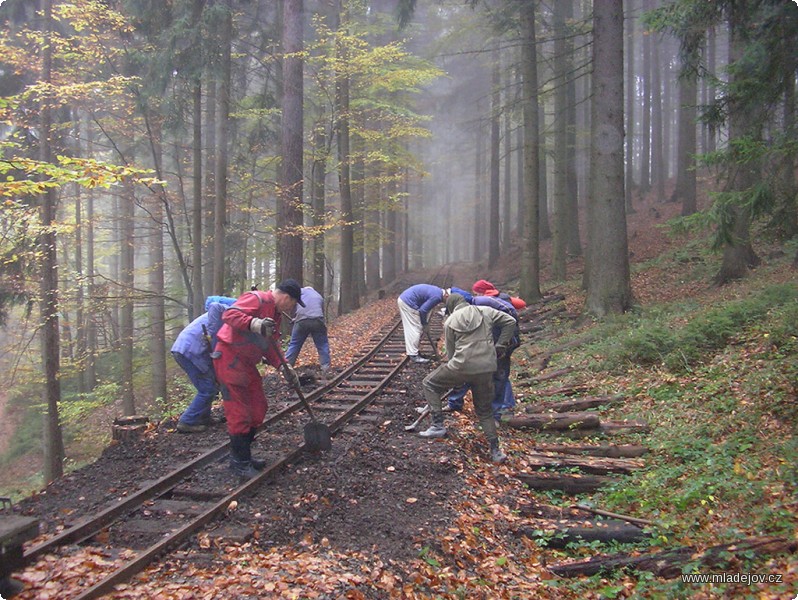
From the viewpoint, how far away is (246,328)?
5879mm

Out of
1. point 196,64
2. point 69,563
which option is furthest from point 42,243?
point 69,563

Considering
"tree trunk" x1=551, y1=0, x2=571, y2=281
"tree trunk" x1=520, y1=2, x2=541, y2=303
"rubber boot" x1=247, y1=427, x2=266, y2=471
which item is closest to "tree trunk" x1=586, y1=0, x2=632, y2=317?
"tree trunk" x1=520, y1=2, x2=541, y2=303

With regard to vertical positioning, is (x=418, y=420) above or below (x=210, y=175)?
below

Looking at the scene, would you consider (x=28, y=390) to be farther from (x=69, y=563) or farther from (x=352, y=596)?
(x=352, y=596)

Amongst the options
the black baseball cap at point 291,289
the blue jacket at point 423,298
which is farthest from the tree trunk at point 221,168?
the black baseball cap at point 291,289

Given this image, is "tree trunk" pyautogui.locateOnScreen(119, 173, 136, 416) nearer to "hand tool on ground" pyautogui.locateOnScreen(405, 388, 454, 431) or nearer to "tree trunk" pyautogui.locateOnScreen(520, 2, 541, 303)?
"hand tool on ground" pyautogui.locateOnScreen(405, 388, 454, 431)

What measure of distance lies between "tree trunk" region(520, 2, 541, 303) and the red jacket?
1142 cm

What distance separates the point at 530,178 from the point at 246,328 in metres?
12.3

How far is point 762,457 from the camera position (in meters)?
5.35

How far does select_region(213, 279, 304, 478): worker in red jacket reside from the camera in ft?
19.5

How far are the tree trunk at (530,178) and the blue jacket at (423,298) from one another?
641 centimetres

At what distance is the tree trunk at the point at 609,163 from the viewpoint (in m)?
11.6

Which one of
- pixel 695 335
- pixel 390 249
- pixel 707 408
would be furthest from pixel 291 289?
pixel 390 249

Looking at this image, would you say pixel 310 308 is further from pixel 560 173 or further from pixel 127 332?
pixel 560 173
